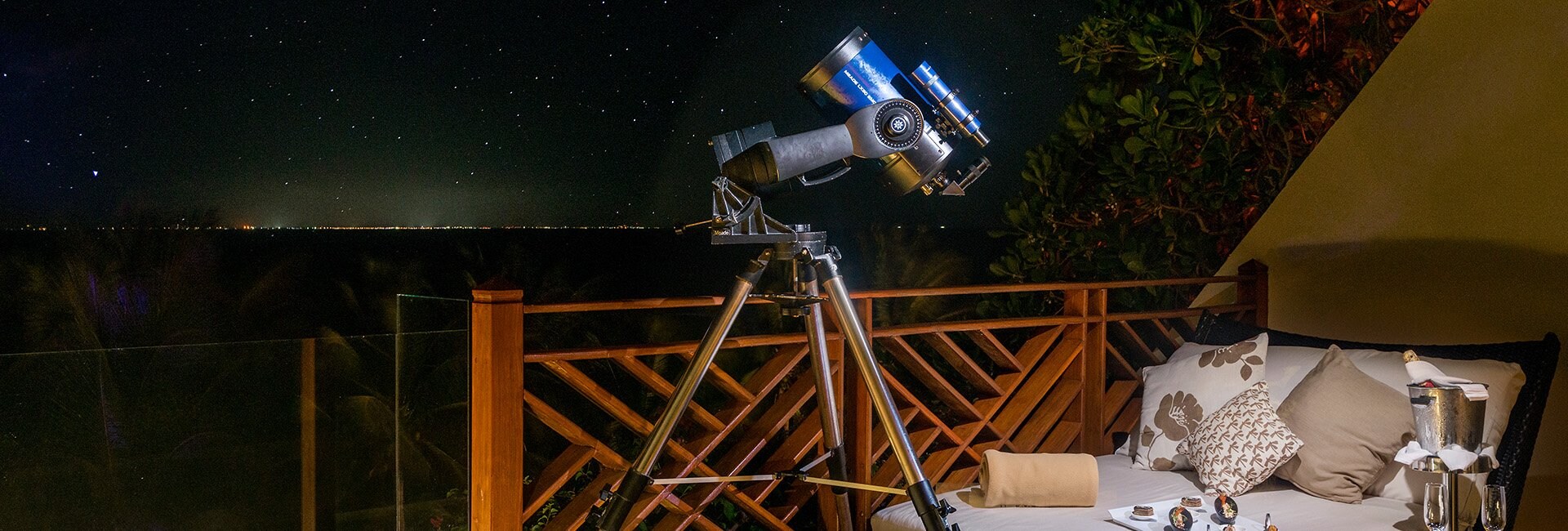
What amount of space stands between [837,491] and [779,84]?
2.70 meters

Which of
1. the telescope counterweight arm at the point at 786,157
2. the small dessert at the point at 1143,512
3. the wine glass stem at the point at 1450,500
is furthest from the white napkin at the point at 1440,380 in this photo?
the telescope counterweight arm at the point at 786,157

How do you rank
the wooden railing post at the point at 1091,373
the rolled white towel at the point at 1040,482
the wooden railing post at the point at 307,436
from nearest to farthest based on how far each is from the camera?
1. the wooden railing post at the point at 307,436
2. the rolled white towel at the point at 1040,482
3. the wooden railing post at the point at 1091,373

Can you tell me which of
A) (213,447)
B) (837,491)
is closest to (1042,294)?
(837,491)

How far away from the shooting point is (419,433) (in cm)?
227

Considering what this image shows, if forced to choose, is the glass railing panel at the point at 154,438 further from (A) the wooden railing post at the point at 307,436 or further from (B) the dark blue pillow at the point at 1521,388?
(B) the dark blue pillow at the point at 1521,388

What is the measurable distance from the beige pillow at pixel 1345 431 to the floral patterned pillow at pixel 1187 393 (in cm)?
18

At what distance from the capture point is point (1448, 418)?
1.91 meters

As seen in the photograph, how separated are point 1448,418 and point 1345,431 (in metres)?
0.52

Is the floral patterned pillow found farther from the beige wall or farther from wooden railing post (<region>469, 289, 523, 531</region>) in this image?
wooden railing post (<region>469, 289, 523, 531</region>)

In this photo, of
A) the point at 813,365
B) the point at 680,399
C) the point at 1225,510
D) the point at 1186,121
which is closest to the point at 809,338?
the point at 813,365

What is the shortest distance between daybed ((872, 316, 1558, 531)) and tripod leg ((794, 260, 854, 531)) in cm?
19

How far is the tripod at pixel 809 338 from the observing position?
2.01 metres

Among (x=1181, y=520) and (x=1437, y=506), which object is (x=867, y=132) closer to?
(x=1181, y=520)

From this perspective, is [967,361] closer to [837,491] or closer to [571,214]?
[837,491]
